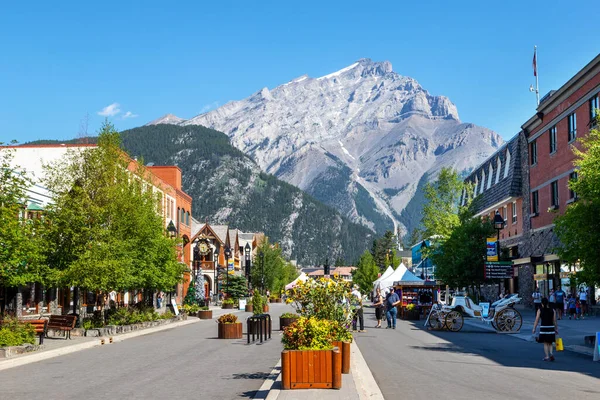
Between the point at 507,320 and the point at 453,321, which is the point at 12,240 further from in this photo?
the point at 507,320

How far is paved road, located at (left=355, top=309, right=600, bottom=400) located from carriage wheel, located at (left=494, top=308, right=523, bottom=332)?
4334 millimetres

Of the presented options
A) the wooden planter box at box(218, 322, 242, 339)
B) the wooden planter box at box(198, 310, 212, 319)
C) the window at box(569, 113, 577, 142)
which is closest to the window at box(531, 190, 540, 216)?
the window at box(569, 113, 577, 142)

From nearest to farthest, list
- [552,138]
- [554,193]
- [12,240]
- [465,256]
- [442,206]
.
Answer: [12,240]
[554,193]
[552,138]
[465,256]
[442,206]

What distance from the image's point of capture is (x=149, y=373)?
662 inches

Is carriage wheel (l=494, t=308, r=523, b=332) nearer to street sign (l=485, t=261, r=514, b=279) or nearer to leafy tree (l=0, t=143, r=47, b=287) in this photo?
street sign (l=485, t=261, r=514, b=279)

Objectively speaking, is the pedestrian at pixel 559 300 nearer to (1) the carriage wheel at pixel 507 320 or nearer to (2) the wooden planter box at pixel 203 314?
(1) the carriage wheel at pixel 507 320

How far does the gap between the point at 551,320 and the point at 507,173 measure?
142 ft

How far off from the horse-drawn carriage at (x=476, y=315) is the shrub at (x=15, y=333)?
17639 mm

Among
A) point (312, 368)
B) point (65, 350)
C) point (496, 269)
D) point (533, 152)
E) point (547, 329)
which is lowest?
point (65, 350)

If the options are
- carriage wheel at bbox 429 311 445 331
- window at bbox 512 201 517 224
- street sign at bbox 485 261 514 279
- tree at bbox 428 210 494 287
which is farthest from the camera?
window at bbox 512 201 517 224

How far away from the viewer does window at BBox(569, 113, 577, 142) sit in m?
42.8

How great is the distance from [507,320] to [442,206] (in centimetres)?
3982

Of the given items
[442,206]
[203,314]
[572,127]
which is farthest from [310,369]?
[442,206]

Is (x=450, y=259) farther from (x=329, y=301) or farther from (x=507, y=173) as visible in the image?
(x=329, y=301)
